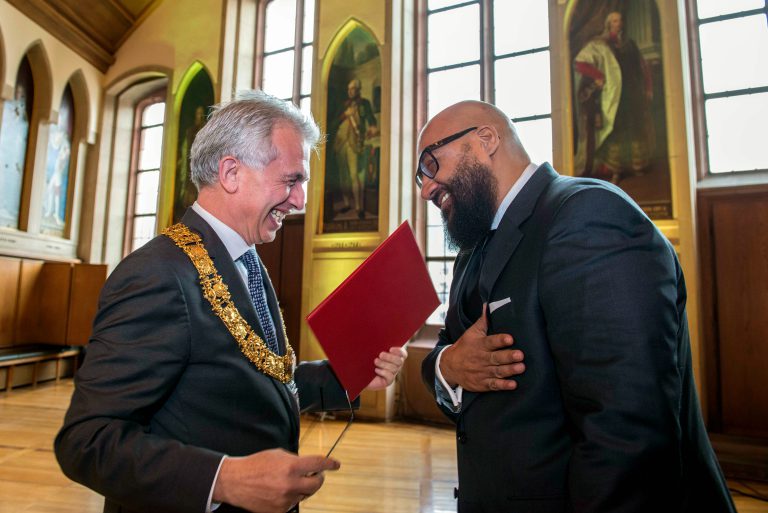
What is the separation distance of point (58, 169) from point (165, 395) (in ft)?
32.2

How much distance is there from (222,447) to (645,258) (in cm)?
110

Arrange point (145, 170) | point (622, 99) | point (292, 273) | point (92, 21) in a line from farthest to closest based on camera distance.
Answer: point (145, 170), point (92, 21), point (292, 273), point (622, 99)

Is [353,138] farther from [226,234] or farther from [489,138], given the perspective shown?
[226,234]

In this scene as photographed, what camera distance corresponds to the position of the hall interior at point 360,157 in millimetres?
4629

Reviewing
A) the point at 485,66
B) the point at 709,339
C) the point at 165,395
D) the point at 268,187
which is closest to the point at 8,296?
the point at 485,66

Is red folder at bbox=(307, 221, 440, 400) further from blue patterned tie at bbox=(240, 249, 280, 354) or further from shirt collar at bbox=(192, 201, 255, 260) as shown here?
shirt collar at bbox=(192, 201, 255, 260)

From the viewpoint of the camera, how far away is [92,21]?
348 inches

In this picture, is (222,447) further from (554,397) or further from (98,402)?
(554,397)

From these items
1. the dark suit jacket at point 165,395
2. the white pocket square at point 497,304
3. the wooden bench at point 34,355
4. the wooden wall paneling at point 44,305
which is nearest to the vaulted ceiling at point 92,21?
the wooden wall paneling at point 44,305

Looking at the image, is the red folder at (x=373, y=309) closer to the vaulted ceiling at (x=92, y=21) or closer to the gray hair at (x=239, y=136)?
the gray hair at (x=239, y=136)

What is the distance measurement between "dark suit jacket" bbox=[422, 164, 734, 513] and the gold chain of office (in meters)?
0.60

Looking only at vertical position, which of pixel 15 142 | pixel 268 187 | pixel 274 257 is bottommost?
pixel 268 187

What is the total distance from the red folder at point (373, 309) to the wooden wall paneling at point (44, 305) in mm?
8739

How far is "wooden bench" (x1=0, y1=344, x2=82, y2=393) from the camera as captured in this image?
7031 mm
